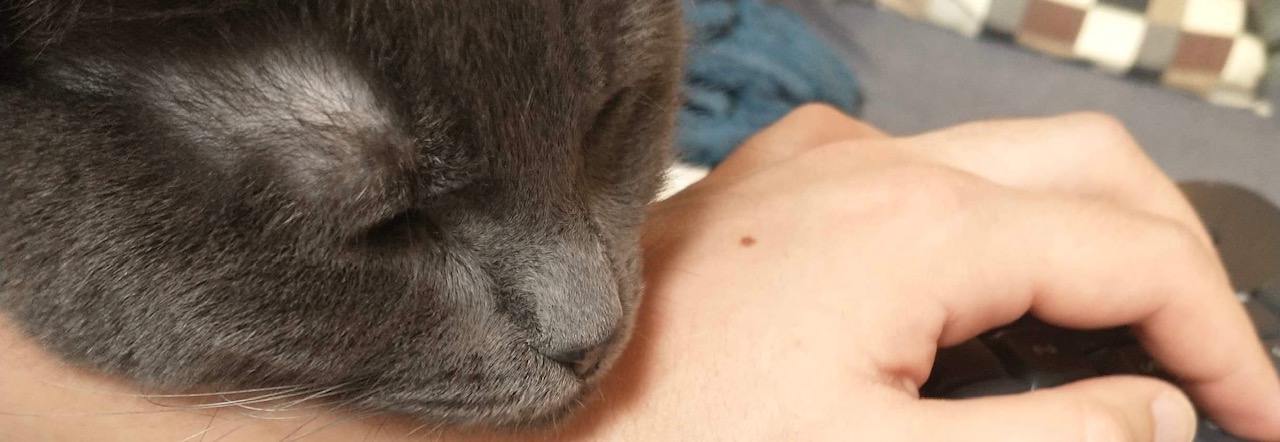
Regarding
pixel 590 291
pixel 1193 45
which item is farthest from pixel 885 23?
pixel 590 291

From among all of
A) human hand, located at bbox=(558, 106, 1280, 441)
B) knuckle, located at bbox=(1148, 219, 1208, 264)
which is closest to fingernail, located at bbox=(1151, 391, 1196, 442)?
human hand, located at bbox=(558, 106, 1280, 441)

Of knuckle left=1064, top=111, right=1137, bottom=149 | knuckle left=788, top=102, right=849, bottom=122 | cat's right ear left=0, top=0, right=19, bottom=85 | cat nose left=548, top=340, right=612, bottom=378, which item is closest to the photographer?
cat's right ear left=0, top=0, right=19, bottom=85

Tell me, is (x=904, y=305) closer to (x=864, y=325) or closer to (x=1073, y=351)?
(x=864, y=325)

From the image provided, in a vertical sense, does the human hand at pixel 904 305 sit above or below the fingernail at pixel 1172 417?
above

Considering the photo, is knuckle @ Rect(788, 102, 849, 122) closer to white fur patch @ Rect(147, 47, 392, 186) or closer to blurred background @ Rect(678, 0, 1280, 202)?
blurred background @ Rect(678, 0, 1280, 202)

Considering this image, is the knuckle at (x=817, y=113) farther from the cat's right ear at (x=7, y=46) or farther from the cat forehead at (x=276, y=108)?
the cat's right ear at (x=7, y=46)

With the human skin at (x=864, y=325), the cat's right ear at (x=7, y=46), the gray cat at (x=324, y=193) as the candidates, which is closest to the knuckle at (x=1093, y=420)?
the human skin at (x=864, y=325)
